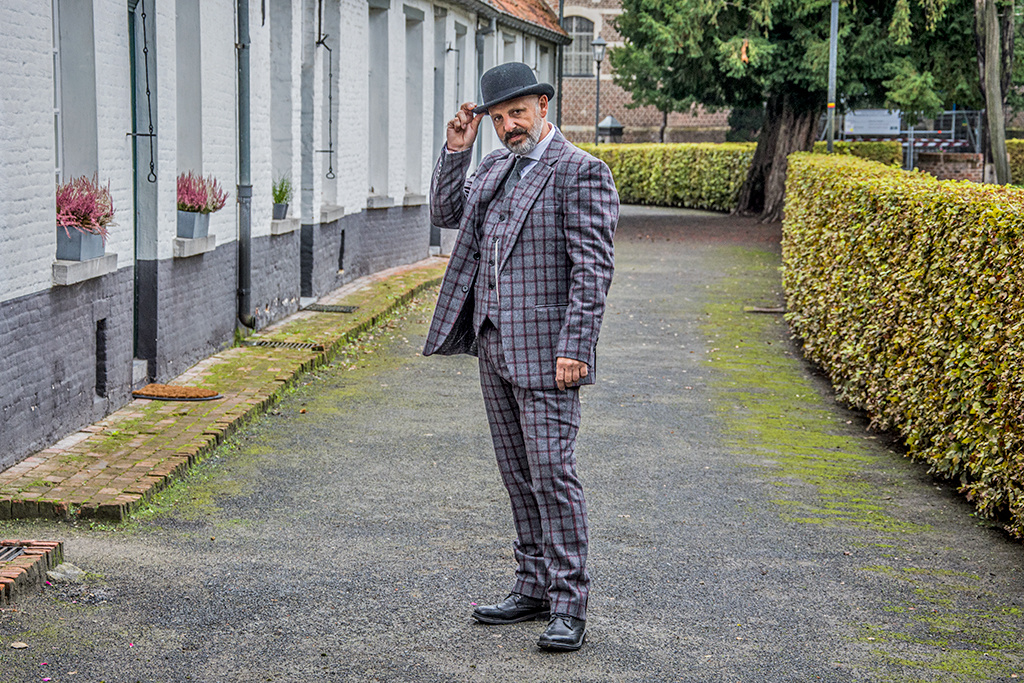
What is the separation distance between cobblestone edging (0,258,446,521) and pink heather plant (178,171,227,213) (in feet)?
3.91

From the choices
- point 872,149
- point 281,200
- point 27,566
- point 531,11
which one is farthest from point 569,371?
point 872,149

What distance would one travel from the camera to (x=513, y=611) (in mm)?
4965

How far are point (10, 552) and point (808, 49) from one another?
21872 mm

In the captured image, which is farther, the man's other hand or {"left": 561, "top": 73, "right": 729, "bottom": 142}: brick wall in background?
{"left": 561, "top": 73, "right": 729, "bottom": 142}: brick wall in background

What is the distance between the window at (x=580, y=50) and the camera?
53625 millimetres

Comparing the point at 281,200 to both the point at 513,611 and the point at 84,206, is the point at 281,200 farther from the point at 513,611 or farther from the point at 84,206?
the point at 513,611

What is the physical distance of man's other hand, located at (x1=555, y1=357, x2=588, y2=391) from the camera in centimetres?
462

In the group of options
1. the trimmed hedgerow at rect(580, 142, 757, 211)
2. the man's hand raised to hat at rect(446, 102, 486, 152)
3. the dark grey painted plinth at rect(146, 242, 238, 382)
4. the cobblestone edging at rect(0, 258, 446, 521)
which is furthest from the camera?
the trimmed hedgerow at rect(580, 142, 757, 211)

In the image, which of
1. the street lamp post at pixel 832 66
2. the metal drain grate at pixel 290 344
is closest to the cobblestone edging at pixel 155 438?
the metal drain grate at pixel 290 344

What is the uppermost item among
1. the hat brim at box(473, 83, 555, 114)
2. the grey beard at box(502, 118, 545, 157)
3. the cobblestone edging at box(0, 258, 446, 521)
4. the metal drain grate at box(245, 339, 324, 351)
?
the hat brim at box(473, 83, 555, 114)

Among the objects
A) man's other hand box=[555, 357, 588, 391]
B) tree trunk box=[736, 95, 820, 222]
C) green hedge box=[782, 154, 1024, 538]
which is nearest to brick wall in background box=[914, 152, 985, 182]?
tree trunk box=[736, 95, 820, 222]

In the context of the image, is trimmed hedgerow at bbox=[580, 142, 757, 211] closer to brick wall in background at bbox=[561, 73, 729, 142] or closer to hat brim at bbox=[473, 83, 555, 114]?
brick wall in background at bbox=[561, 73, 729, 142]

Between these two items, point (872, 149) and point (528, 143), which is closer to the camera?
point (528, 143)

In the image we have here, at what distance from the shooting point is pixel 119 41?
8.57 metres
